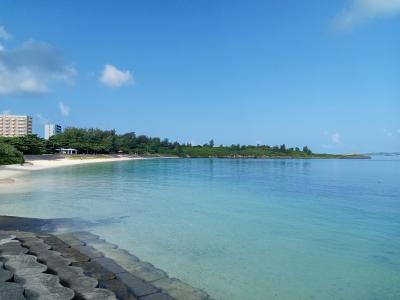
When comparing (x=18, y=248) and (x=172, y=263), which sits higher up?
(x=18, y=248)

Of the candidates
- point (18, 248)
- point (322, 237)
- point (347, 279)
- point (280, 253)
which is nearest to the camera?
point (18, 248)

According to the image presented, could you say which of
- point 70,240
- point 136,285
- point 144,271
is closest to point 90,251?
point 70,240

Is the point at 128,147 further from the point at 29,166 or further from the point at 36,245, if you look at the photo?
the point at 36,245

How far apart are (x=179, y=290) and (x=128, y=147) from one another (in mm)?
125900

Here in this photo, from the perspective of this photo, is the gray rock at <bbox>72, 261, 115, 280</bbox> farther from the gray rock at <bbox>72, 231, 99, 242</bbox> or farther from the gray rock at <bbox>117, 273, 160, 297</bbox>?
the gray rock at <bbox>72, 231, 99, 242</bbox>

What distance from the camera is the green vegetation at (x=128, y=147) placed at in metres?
72.2

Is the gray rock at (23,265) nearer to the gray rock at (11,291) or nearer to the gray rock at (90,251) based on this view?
the gray rock at (11,291)

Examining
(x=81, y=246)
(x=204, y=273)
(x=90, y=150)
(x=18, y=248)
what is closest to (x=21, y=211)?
(x=81, y=246)

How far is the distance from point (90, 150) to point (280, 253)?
99.3m

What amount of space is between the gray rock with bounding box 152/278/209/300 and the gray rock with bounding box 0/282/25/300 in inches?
114

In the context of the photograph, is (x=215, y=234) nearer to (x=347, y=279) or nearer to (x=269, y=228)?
(x=269, y=228)

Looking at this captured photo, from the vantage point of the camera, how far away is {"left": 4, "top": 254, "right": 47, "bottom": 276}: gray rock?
6.20 metres

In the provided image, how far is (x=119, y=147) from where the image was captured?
124 meters

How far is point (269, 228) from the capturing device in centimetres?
1404
